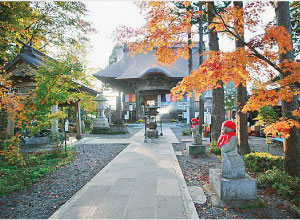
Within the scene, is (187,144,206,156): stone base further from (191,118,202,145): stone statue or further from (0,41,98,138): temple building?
(0,41,98,138): temple building

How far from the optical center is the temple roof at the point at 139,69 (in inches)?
746

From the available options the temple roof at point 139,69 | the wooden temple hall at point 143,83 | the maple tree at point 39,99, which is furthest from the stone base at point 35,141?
the temple roof at point 139,69

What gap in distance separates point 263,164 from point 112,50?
33736 mm

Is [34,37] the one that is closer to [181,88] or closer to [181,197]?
[181,88]

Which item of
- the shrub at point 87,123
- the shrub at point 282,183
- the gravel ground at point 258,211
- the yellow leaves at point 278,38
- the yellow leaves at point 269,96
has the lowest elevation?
the gravel ground at point 258,211

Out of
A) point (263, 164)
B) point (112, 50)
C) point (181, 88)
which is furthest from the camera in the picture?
point (112, 50)

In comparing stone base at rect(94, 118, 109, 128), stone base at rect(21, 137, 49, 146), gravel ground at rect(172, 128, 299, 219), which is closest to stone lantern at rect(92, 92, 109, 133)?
stone base at rect(94, 118, 109, 128)

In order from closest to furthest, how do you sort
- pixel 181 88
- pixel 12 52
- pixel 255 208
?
pixel 255 208, pixel 181 88, pixel 12 52

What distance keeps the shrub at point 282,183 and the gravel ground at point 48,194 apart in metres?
4.06

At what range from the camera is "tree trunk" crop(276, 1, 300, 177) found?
11.6ft

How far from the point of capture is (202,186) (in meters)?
3.51

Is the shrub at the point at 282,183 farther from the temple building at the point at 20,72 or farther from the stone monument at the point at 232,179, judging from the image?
the temple building at the point at 20,72

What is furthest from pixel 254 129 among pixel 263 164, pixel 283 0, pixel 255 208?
pixel 255 208

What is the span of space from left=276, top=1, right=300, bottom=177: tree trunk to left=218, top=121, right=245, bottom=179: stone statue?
165 centimetres
